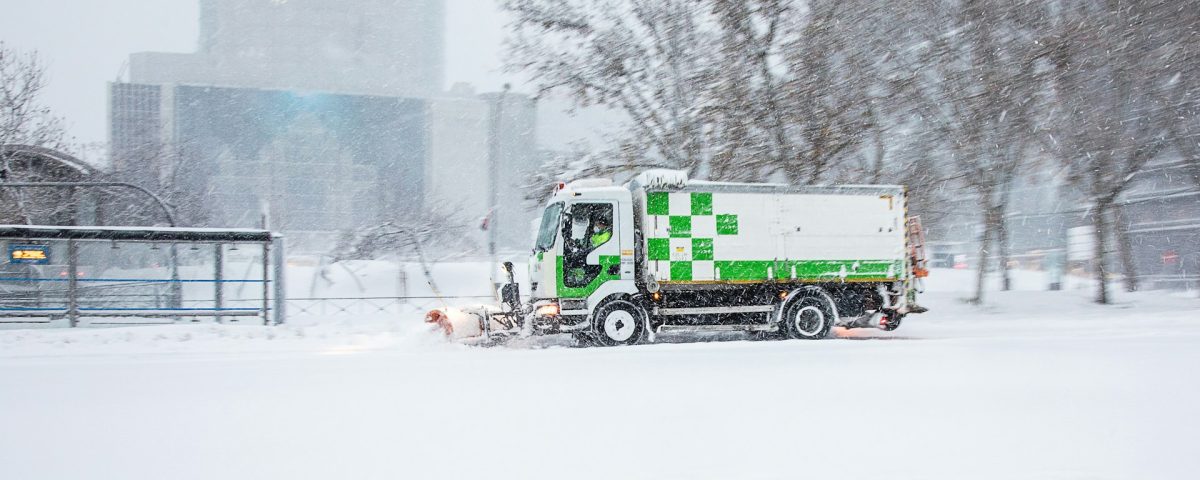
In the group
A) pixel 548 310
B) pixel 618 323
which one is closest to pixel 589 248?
pixel 548 310

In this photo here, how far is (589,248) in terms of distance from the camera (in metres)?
11.9

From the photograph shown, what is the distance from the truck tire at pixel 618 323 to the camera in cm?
1199

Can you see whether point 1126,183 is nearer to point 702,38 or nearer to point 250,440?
point 702,38

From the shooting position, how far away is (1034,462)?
4305 mm

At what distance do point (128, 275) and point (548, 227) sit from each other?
417 inches

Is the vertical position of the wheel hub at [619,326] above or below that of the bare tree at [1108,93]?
below

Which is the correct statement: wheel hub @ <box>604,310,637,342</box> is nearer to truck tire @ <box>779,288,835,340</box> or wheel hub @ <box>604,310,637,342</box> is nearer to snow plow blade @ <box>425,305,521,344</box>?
snow plow blade @ <box>425,305,521,344</box>

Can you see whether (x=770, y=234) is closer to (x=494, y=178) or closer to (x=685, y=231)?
(x=685, y=231)

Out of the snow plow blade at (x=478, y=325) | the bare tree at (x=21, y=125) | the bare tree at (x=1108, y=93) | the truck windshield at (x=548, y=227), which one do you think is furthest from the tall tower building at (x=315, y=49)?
the snow plow blade at (x=478, y=325)

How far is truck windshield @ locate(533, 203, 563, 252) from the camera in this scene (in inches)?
469

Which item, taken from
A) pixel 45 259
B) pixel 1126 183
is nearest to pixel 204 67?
pixel 45 259

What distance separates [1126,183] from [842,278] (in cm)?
1112

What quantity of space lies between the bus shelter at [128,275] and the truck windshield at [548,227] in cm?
698

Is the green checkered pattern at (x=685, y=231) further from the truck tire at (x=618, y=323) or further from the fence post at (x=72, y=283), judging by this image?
the fence post at (x=72, y=283)
